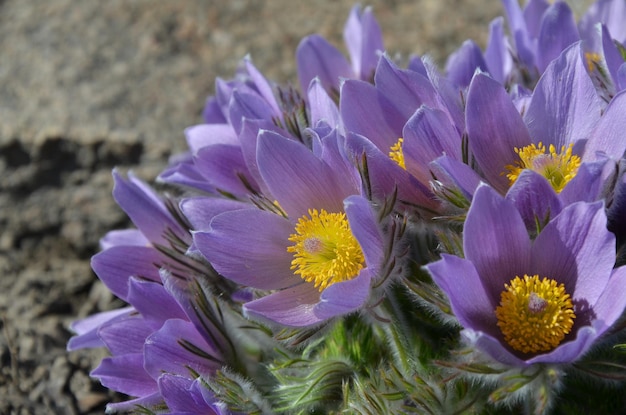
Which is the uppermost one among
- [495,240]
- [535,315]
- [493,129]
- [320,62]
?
[320,62]

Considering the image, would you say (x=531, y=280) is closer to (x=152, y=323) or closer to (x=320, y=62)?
(x=152, y=323)

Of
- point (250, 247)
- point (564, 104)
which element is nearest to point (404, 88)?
point (564, 104)

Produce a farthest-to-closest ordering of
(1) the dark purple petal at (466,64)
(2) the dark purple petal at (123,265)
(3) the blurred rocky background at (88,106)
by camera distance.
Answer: (3) the blurred rocky background at (88,106), (1) the dark purple petal at (466,64), (2) the dark purple petal at (123,265)

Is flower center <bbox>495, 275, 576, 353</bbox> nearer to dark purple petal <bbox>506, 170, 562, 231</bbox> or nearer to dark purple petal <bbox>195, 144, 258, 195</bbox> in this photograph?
dark purple petal <bbox>506, 170, 562, 231</bbox>

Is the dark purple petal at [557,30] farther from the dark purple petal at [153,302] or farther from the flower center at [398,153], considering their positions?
the dark purple petal at [153,302]

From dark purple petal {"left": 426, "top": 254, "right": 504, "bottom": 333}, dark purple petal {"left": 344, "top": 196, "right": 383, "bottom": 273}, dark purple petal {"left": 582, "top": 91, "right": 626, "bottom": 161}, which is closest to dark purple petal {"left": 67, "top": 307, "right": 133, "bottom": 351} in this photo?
dark purple petal {"left": 344, "top": 196, "right": 383, "bottom": 273}

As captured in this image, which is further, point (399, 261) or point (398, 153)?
point (398, 153)

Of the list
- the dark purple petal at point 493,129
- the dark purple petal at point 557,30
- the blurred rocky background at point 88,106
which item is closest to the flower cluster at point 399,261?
the dark purple petal at point 493,129

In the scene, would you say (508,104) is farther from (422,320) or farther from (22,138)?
(22,138)
